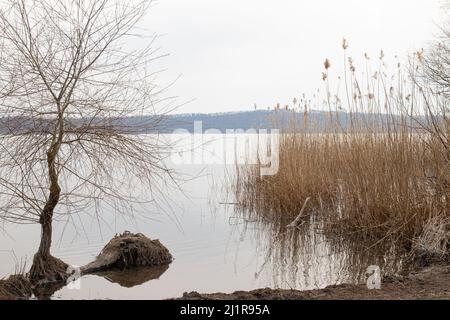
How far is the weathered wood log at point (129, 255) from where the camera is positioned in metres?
4.66

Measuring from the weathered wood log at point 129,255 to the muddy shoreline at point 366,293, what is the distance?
1685 mm

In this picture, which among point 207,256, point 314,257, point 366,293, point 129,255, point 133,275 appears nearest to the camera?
point 366,293

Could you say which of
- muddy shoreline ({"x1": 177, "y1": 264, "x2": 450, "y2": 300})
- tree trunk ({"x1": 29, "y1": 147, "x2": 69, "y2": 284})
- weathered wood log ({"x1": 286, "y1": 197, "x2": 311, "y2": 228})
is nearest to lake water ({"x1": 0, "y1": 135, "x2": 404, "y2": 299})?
weathered wood log ({"x1": 286, "y1": 197, "x2": 311, "y2": 228})

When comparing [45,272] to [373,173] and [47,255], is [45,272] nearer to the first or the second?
[47,255]

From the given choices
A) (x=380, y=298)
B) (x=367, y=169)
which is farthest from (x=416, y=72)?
(x=380, y=298)

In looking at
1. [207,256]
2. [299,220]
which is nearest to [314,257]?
[207,256]

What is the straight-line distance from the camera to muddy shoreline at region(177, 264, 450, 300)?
3.05 metres

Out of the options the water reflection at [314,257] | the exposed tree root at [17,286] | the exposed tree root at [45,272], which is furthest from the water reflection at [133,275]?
the water reflection at [314,257]

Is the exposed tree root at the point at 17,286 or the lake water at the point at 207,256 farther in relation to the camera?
the lake water at the point at 207,256

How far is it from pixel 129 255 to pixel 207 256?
826 millimetres

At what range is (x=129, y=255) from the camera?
477 cm

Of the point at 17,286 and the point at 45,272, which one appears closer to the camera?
the point at 17,286

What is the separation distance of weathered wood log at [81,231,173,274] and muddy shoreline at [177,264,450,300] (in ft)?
5.53

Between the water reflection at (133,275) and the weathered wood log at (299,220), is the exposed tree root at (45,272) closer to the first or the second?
the water reflection at (133,275)
